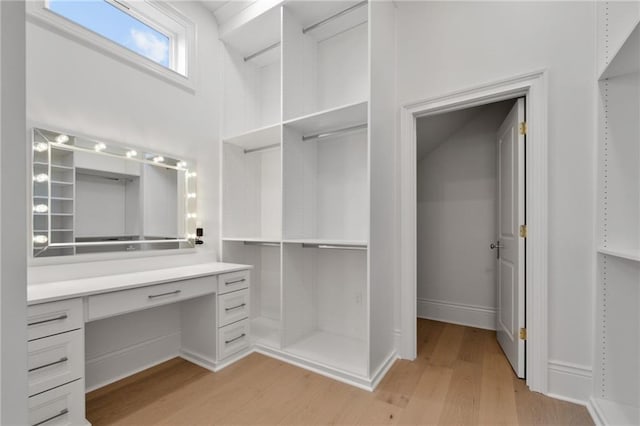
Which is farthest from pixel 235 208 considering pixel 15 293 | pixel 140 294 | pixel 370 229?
pixel 15 293

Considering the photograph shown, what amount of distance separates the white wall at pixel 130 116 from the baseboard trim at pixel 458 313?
2.56 m

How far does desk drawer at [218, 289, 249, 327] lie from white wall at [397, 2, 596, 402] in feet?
7.49

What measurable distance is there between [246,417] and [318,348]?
0.87 m

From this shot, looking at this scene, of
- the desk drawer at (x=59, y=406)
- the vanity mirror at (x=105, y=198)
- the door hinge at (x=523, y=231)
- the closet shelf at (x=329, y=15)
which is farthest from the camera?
the closet shelf at (x=329, y=15)

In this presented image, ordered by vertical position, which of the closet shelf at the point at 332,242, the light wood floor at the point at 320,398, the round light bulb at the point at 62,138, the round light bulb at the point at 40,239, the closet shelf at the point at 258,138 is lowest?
the light wood floor at the point at 320,398

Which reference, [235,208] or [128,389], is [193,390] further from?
[235,208]

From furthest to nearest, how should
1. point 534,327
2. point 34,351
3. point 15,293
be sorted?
point 534,327 < point 34,351 < point 15,293

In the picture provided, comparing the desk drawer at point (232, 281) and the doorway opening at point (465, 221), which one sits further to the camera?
the doorway opening at point (465, 221)

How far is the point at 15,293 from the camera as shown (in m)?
0.38

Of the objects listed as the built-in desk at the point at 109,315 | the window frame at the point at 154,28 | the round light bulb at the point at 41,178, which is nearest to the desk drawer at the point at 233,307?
the built-in desk at the point at 109,315

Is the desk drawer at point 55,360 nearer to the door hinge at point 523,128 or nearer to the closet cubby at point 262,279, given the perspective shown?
the closet cubby at point 262,279

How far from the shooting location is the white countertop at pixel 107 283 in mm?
1497

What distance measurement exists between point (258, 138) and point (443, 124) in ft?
6.32

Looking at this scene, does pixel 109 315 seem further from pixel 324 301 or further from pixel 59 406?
pixel 324 301
